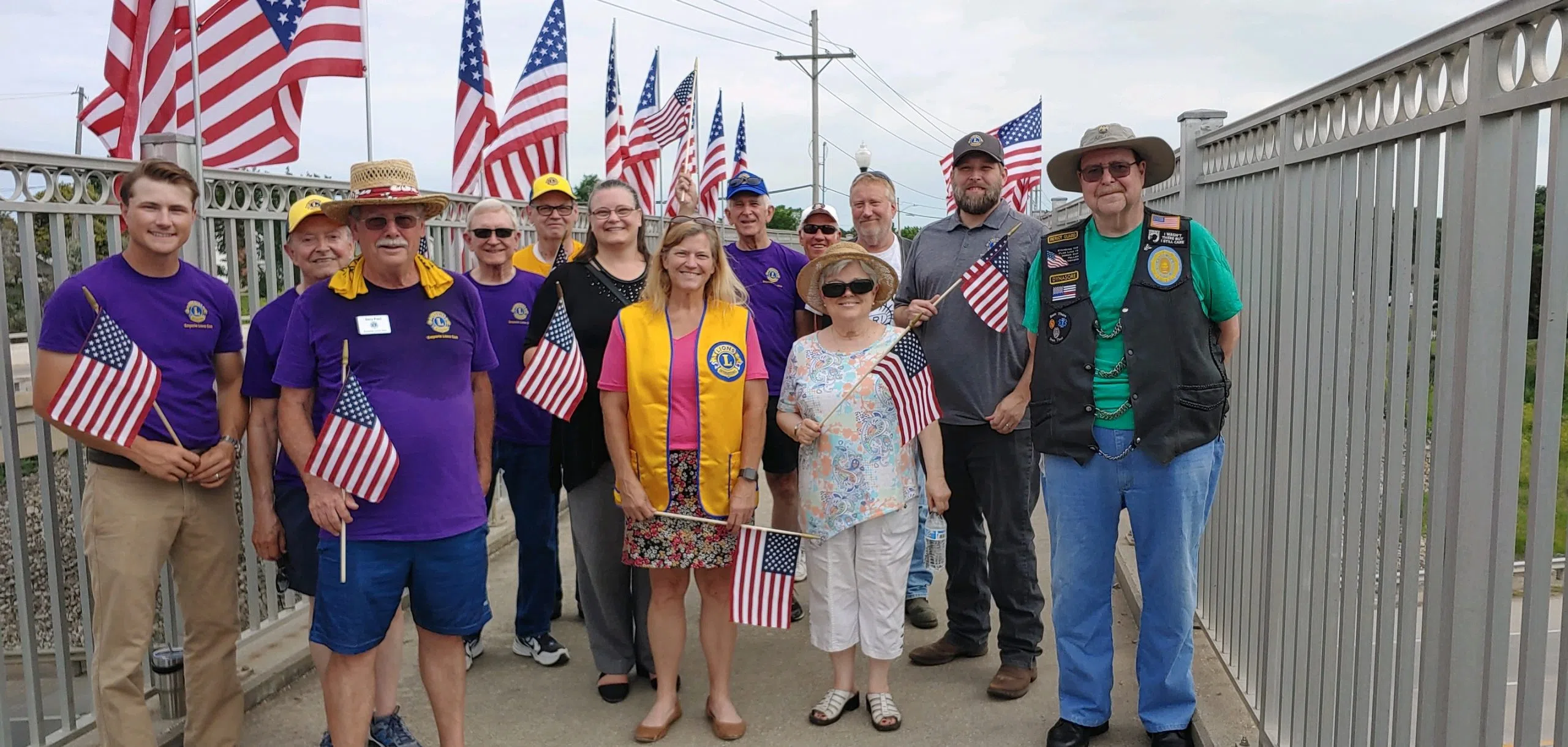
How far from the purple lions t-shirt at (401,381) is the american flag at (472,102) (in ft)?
20.8

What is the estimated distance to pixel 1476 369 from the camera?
224 centimetres

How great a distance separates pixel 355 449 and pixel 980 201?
275cm

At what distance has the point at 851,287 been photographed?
431 cm

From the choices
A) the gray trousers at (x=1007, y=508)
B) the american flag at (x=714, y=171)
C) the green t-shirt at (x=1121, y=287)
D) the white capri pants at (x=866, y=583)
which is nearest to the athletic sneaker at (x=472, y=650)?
the white capri pants at (x=866, y=583)

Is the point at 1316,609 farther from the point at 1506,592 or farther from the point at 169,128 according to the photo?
the point at 169,128

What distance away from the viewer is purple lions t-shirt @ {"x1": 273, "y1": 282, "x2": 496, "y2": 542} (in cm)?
351

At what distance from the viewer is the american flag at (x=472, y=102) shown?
9617mm

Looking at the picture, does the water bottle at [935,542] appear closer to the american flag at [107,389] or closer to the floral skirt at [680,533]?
the floral skirt at [680,533]

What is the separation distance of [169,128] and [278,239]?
1042 millimetres

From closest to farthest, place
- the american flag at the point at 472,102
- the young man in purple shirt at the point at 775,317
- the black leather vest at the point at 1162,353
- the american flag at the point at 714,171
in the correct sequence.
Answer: the black leather vest at the point at 1162,353
the young man in purple shirt at the point at 775,317
the american flag at the point at 472,102
the american flag at the point at 714,171

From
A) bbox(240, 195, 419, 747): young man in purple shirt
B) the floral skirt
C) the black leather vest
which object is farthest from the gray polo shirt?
bbox(240, 195, 419, 747): young man in purple shirt

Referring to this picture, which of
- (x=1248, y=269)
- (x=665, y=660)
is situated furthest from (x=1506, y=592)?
(x=665, y=660)

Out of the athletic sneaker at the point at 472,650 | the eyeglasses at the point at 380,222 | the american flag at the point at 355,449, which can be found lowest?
the athletic sneaker at the point at 472,650

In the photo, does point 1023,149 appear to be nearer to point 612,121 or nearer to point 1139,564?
point 612,121
